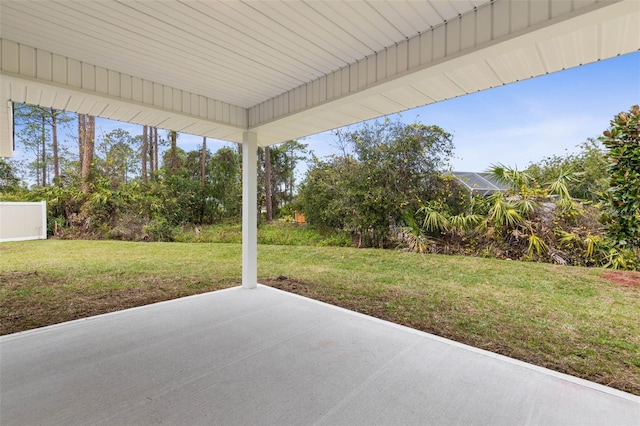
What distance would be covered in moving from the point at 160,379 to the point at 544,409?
7.11 feet

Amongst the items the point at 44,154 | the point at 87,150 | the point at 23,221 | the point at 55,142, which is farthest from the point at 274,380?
A: the point at 44,154

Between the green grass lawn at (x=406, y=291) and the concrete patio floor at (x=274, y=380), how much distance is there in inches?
28.8

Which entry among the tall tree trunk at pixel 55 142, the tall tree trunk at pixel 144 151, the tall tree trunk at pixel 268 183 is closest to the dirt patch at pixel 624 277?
the tall tree trunk at pixel 268 183

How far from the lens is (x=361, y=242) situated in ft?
21.5

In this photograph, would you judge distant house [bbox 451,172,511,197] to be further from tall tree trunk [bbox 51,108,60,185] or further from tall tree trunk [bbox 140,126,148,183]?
tall tree trunk [bbox 51,108,60,185]

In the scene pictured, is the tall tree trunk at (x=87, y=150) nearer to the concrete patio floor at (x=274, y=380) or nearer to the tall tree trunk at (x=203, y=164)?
the tall tree trunk at (x=203, y=164)

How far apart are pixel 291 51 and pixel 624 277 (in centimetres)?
496

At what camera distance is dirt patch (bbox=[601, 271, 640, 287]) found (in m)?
3.69

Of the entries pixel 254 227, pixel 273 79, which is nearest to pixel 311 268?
pixel 254 227

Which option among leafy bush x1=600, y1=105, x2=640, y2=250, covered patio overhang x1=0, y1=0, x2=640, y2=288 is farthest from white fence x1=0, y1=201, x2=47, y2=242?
leafy bush x1=600, y1=105, x2=640, y2=250

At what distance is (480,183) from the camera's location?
582 cm

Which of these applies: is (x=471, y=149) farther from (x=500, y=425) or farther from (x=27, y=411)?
(x=27, y=411)

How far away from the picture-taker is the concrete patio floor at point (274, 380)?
4.83 feet

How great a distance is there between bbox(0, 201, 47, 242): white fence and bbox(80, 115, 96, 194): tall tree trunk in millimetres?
1002
